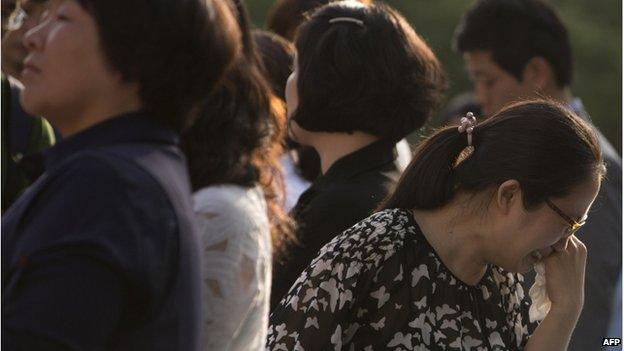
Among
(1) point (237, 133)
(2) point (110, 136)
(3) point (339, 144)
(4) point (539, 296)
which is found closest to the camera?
(2) point (110, 136)

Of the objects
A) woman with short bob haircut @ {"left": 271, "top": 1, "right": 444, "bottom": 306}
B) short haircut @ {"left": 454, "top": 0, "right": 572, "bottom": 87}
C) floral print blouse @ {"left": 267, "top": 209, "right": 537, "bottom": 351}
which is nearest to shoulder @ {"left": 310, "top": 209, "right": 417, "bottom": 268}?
floral print blouse @ {"left": 267, "top": 209, "right": 537, "bottom": 351}

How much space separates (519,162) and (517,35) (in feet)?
9.19

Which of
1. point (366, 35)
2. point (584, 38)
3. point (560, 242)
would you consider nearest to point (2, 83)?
point (366, 35)

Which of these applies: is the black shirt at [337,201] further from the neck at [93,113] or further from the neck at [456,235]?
the neck at [93,113]

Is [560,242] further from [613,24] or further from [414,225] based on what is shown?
[613,24]

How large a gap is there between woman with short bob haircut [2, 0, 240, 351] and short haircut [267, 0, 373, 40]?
263 centimetres

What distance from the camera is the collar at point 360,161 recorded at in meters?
3.77

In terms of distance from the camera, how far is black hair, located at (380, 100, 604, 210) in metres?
3.28

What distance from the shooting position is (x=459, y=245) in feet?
10.7

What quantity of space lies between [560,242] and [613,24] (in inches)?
518

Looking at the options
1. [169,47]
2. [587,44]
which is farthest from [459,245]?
[587,44]

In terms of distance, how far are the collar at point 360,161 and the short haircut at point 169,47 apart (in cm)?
135

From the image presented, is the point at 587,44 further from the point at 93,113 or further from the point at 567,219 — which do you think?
the point at 93,113

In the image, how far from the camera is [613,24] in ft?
53.2
